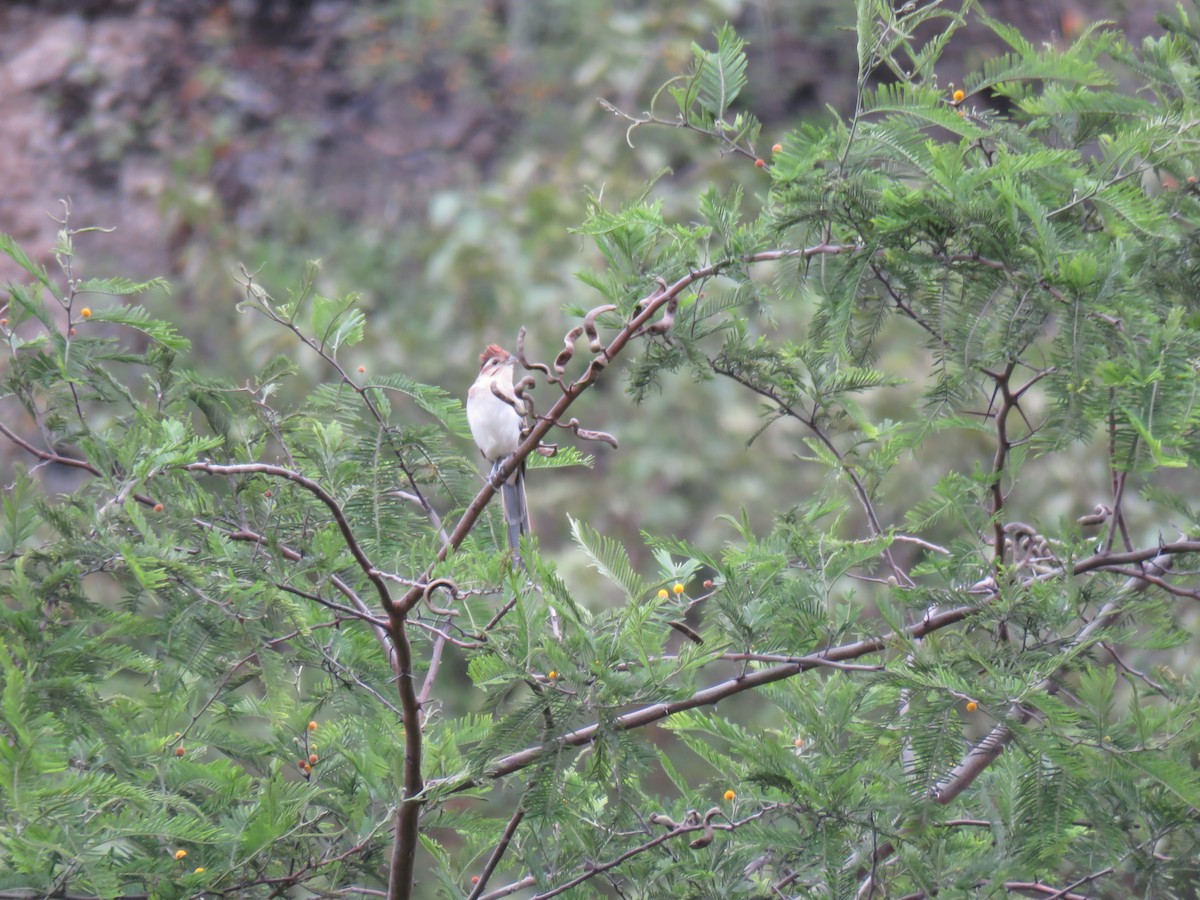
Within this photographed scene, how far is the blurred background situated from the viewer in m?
8.12

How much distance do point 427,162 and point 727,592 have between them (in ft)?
28.7

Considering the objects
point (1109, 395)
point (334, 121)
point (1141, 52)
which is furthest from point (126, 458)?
point (334, 121)

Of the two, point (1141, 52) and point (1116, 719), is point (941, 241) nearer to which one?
point (1116, 719)

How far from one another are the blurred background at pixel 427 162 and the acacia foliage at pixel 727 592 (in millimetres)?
4572

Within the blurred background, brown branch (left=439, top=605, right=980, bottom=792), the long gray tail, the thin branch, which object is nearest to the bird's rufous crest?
the long gray tail

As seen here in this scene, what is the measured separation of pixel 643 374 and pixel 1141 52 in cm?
149

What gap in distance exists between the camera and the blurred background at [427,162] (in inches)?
320

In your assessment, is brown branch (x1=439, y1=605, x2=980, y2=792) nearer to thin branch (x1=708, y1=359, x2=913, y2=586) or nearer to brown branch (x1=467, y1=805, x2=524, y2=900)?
brown branch (x1=467, y1=805, x2=524, y2=900)

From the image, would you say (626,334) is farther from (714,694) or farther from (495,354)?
(495,354)

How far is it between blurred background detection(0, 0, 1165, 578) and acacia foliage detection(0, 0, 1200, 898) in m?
4.57

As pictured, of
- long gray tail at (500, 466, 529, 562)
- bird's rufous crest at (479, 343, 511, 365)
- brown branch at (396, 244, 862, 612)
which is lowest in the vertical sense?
bird's rufous crest at (479, 343, 511, 365)

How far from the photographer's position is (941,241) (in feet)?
7.96

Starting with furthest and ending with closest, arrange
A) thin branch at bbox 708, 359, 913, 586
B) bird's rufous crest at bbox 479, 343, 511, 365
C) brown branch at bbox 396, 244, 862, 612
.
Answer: bird's rufous crest at bbox 479, 343, 511, 365, thin branch at bbox 708, 359, 913, 586, brown branch at bbox 396, 244, 862, 612

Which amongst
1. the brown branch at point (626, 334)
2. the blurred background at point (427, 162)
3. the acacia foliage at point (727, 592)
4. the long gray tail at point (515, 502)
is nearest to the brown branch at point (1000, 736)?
the acacia foliage at point (727, 592)
